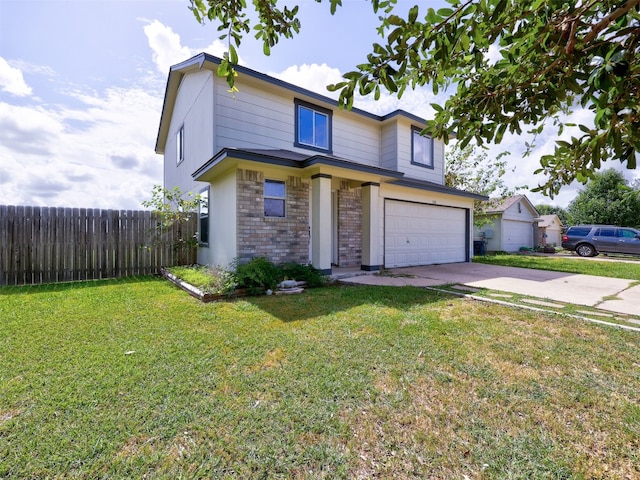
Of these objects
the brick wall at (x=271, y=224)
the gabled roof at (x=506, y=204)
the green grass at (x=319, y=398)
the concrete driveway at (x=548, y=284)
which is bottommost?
the green grass at (x=319, y=398)

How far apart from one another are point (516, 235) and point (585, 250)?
18.6 feet

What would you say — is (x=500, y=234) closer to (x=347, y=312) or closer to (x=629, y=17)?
(x=347, y=312)

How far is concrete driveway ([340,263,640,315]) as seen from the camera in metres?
5.53

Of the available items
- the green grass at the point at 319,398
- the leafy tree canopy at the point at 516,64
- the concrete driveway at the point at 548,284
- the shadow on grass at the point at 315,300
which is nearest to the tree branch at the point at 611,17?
the leafy tree canopy at the point at 516,64

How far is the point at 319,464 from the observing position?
1.76 m

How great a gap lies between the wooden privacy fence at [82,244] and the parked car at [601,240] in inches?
807

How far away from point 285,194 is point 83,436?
21.6ft

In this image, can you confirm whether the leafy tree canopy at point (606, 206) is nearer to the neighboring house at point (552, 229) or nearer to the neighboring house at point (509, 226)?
the neighboring house at point (552, 229)

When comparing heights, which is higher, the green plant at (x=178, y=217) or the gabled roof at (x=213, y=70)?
the gabled roof at (x=213, y=70)

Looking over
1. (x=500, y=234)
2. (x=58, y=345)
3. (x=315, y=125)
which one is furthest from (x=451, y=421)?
(x=500, y=234)

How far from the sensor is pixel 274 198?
7.87 m

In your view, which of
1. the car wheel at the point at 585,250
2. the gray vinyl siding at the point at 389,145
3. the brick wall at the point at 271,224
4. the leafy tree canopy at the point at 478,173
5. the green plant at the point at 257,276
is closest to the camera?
the green plant at the point at 257,276

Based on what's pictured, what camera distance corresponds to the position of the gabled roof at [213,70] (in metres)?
8.04

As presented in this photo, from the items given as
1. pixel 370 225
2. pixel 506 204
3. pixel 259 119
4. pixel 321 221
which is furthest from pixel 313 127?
pixel 506 204
